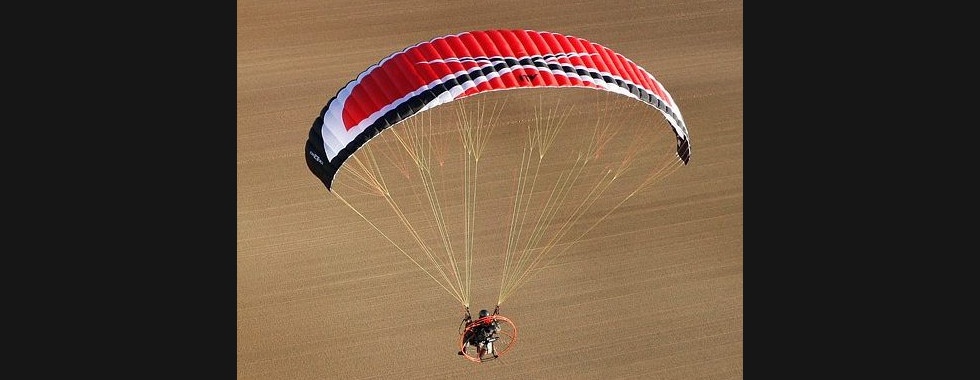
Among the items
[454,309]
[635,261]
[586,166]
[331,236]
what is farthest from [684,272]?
[331,236]

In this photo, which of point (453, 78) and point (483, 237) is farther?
point (483, 237)

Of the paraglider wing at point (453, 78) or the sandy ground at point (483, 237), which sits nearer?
the paraglider wing at point (453, 78)

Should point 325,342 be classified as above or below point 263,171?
below

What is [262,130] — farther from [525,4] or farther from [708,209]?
[708,209]

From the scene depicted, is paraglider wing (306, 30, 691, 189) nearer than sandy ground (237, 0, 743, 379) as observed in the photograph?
→ Yes
